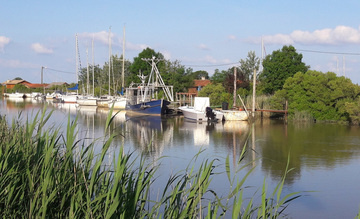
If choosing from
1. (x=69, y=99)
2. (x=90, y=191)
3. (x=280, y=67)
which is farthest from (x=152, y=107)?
(x=90, y=191)

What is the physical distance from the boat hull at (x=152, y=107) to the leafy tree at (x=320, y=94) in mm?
10014

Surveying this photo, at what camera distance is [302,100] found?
35500mm

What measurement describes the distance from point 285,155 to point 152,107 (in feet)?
77.5

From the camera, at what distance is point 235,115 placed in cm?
3638

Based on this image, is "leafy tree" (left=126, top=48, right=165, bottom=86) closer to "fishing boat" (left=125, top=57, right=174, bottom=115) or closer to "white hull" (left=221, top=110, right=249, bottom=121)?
"fishing boat" (left=125, top=57, right=174, bottom=115)

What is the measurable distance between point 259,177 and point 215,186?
217cm

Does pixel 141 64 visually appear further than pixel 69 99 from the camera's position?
Yes

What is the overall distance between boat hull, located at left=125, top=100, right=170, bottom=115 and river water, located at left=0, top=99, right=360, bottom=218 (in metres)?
11.7

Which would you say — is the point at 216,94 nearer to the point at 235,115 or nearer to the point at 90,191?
the point at 235,115

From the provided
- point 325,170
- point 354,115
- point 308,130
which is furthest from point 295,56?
point 325,170

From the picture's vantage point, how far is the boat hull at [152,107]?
40.8 metres

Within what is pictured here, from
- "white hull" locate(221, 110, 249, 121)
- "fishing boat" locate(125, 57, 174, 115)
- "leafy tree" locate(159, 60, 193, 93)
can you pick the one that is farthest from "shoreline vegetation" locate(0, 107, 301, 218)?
"leafy tree" locate(159, 60, 193, 93)

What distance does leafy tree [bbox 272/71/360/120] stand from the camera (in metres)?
33.4

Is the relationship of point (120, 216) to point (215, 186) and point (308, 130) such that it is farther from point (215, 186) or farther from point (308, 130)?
point (308, 130)
